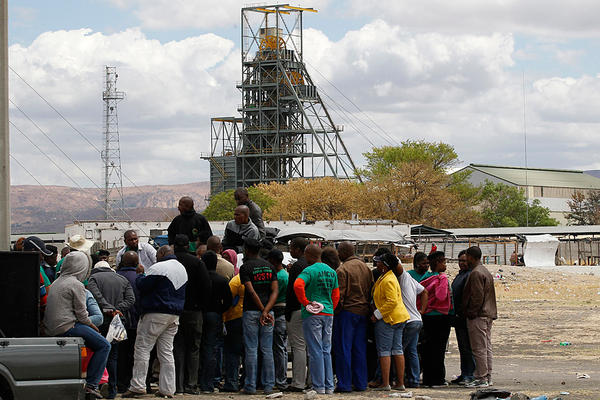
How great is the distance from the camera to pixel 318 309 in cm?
1288

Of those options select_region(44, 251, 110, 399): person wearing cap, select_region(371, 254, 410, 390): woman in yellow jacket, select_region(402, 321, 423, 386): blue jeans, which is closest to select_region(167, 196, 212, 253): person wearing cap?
select_region(371, 254, 410, 390): woman in yellow jacket

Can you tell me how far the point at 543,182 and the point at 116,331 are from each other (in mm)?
121634

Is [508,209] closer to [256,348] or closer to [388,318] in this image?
[388,318]

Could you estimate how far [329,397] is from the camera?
41.7ft

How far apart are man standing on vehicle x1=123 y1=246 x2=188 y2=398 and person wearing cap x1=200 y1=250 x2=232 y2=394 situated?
0.69m

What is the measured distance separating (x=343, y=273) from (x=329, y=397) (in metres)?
1.78

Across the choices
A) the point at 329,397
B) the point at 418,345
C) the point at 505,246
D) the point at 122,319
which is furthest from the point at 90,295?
the point at 505,246

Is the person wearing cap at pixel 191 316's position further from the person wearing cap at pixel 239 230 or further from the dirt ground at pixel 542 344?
the person wearing cap at pixel 239 230

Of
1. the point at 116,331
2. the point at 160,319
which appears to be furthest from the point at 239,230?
the point at 116,331

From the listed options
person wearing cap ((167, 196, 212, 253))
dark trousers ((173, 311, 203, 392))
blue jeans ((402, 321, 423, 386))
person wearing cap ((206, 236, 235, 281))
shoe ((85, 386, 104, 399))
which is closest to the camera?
shoe ((85, 386, 104, 399))

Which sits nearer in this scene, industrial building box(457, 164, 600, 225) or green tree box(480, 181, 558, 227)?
green tree box(480, 181, 558, 227)

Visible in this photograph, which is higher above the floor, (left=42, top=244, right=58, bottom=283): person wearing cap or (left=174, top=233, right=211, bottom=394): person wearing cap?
(left=42, top=244, right=58, bottom=283): person wearing cap

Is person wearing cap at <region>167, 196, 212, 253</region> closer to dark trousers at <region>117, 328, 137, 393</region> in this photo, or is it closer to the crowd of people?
the crowd of people

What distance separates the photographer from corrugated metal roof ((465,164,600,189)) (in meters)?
125
